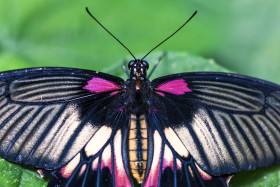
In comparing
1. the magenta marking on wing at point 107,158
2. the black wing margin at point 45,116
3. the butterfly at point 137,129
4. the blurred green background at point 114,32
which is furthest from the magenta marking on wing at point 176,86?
the blurred green background at point 114,32

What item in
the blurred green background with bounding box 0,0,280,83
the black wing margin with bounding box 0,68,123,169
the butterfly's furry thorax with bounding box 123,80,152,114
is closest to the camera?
the black wing margin with bounding box 0,68,123,169

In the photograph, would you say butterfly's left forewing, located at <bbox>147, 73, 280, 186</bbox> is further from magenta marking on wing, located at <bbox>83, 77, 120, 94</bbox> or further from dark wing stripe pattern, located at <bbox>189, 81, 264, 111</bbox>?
magenta marking on wing, located at <bbox>83, 77, 120, 94</bbox>

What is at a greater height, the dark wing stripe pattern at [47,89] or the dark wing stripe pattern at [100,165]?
the dark wing stripe pattern at [47,89]

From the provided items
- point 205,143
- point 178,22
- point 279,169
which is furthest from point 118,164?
point 178,22

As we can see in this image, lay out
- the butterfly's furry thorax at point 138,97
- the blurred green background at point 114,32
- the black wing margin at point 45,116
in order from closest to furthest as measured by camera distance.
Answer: the black wing margin at point 45,116 < the butterfly's furry thorax at point 138,97 < the blurred green background at point 114,32

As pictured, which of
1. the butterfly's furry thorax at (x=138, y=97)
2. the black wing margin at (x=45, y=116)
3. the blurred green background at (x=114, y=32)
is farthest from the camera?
the blurred green background at (x=114, y=32)

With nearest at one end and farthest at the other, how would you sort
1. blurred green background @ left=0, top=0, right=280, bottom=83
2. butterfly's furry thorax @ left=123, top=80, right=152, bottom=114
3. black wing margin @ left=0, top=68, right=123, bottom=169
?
black wing margin @ left=0, top=68, right=123, bottom=169
butterfly's furry thorax @ left=123, top=80, right=152, bottom=114
blurred green background @ left=0, top=0, right=280, bottom=83

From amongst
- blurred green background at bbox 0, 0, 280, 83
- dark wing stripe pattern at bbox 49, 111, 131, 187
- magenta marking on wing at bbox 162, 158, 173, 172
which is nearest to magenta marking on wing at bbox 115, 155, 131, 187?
dark wing stripe pattern at bbox 49, 111, 131, 187

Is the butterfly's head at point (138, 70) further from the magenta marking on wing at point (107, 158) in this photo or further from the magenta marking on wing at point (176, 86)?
the magenta marking on wing at point (107, 158)
